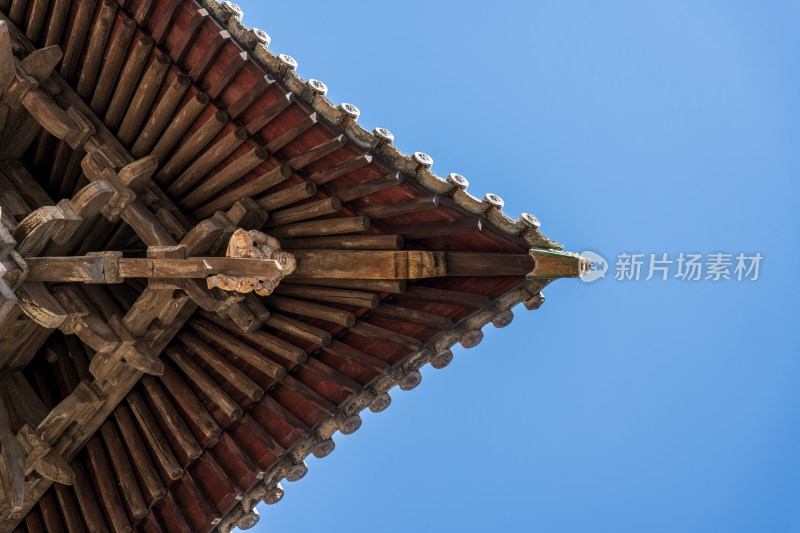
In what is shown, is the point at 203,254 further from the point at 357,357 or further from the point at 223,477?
the point at 223,477

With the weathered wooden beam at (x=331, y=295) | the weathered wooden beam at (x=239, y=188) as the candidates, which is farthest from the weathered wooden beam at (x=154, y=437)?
the weathered wooden beam at (x=239, y=188)

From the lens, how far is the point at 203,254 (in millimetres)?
9055

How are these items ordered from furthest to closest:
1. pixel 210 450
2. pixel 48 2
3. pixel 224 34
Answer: pixel 210 450
pixel 48 2
pixel 224 34

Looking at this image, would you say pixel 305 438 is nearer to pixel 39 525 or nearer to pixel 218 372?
pixel 218 372

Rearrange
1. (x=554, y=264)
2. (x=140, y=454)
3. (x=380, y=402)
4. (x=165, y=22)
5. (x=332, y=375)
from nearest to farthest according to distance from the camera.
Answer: (x=554, y=264) → (x=165, y=22) → (x=380, y=402) → (x=332, y=375) → (x=140, y=454)

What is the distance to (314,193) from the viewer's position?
9031 millimetres

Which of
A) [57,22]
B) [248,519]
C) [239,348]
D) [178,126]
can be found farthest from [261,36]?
[248,519]

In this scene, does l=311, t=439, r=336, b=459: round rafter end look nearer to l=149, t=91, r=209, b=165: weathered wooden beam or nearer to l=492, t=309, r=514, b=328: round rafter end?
l=492, t=309, r=514, b=328: round rafter end

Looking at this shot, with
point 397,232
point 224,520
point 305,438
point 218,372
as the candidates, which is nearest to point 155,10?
point 397,232

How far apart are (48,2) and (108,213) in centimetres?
259

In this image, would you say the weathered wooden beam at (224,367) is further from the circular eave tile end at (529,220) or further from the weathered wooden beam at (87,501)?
the circular eave tile end at (529,220)

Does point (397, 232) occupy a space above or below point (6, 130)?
below

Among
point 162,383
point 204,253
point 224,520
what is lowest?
point 224,520

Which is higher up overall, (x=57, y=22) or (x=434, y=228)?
(x=57, y=22)
